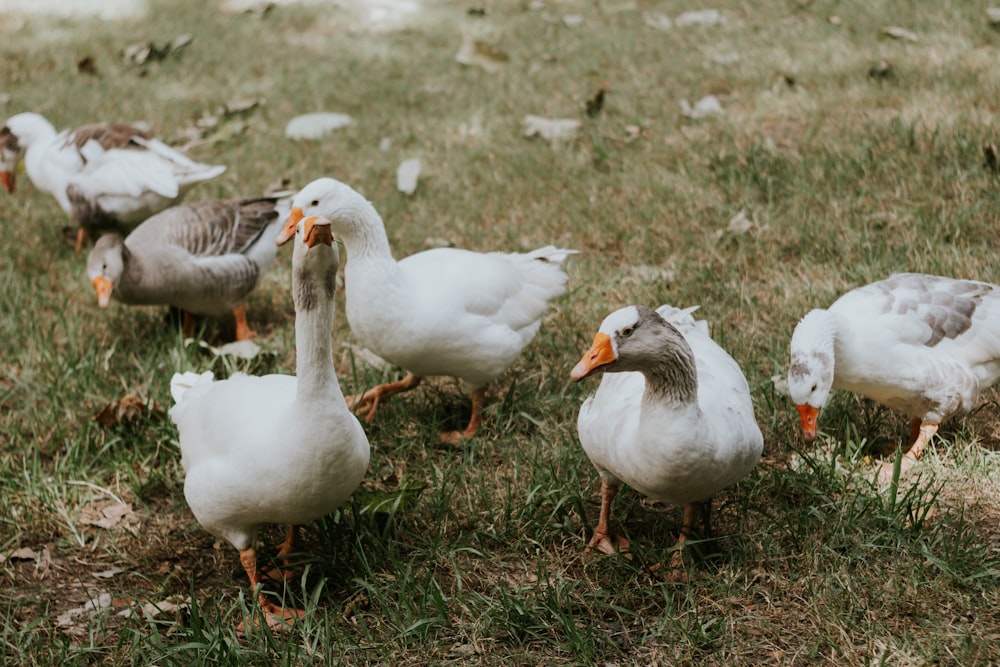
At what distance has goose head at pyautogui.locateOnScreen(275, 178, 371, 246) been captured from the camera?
A: 3.29 m

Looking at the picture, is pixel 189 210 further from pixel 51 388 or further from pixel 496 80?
pixel 496 80

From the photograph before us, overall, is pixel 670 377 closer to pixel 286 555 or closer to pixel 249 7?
pixel 286 555

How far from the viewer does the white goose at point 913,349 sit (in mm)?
3184

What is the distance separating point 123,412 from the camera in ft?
11.9

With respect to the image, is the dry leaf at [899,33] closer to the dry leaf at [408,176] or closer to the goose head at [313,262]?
the dry leaf at [408,176]

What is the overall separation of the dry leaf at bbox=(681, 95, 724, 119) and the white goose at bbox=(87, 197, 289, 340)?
102 inches

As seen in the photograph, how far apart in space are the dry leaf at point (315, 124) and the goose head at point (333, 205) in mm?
3260

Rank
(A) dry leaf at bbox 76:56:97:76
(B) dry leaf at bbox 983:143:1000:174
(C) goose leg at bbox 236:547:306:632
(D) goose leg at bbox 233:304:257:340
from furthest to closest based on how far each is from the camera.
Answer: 1. (A) dry leaf at bbox 76:56:97:76
2. (B) dry leaf at bbox 983:143:1000:174
3. (D) goose leg at bbox 233:304:257:340
4. (C) goose leg at bbox 236:547:306:632

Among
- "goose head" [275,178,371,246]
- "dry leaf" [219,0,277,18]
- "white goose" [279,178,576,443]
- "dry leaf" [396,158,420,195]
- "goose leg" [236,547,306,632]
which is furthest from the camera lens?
"dry leaf" [219,0,277,18]

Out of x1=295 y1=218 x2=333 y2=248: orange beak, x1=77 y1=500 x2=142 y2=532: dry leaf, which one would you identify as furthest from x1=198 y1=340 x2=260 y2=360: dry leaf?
x1=295 y1=218 x2=333 y2=248: orange beak

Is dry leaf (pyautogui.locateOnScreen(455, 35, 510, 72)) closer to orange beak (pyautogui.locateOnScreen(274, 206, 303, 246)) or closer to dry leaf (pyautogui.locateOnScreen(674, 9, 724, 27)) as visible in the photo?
dry leaf (pyautogui.locateOnScreen(674, 9, 724, 27))

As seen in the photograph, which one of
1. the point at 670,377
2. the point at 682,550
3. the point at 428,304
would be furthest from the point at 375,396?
the point at 670,377

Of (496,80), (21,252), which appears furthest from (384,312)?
(496,80)

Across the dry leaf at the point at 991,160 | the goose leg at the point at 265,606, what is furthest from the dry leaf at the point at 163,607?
the dry leaf at the point at 991,160
